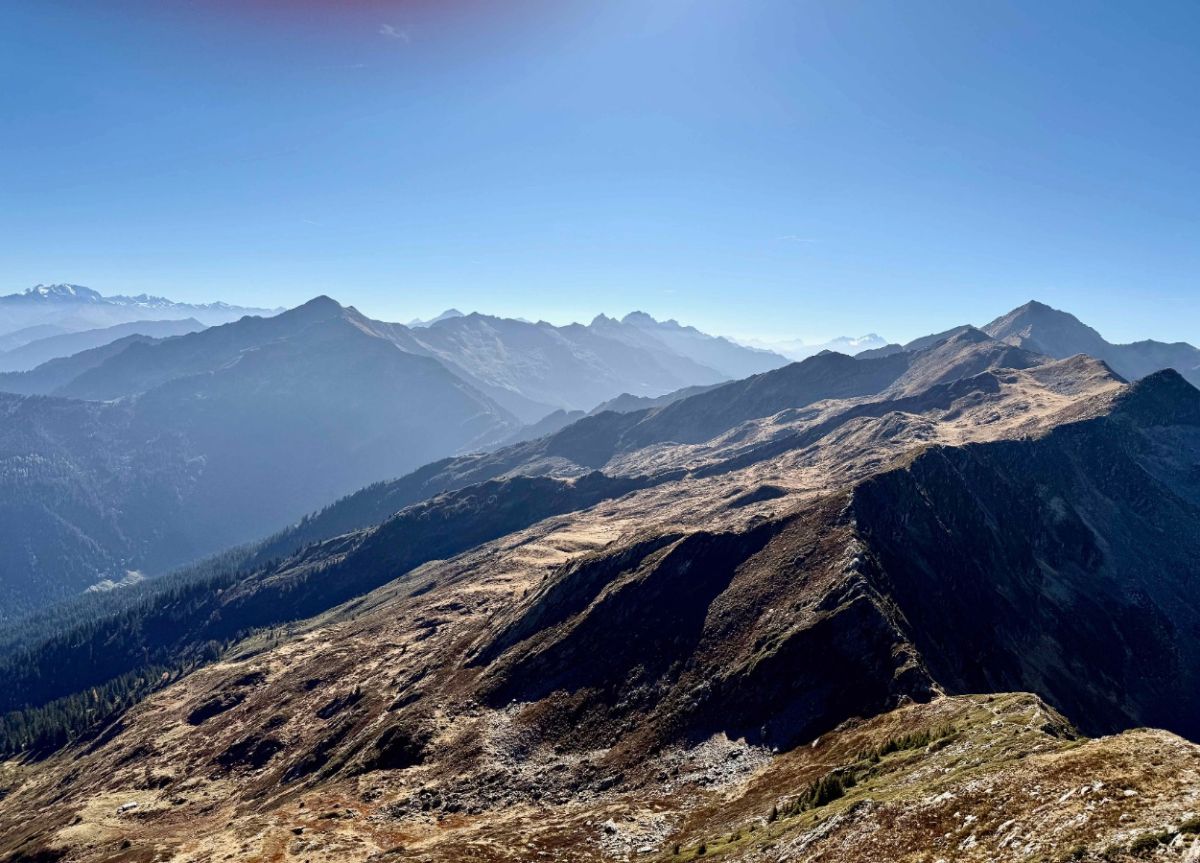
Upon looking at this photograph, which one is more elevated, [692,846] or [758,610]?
[758,610]

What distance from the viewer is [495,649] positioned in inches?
5822

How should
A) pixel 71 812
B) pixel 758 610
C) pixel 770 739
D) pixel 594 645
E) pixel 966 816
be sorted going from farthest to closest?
pixel 71 812
pixel 594 645
pixel 758 610
pixel 770 739
pixel 966 816

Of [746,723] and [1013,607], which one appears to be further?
[1013,607]

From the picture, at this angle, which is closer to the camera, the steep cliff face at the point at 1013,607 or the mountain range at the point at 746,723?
the mountain range at the point at 746,723

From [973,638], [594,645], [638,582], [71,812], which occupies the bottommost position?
[71,812]

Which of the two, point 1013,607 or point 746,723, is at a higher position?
point 746,723

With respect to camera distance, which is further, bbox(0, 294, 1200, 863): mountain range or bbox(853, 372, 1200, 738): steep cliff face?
bbox(853, 372, 1200, 738): steep cliff face

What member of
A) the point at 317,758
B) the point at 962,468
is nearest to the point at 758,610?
the point at 317,758

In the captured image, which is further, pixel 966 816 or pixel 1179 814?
pixel 966 816

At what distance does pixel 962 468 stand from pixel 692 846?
168686 millimetres

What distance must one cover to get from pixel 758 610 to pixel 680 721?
1130 inches

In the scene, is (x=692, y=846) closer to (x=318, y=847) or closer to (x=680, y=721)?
(x=680, y=721)

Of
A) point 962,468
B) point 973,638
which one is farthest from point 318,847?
point 962,468

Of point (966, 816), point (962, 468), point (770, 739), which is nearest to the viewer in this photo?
point (966, 816)
